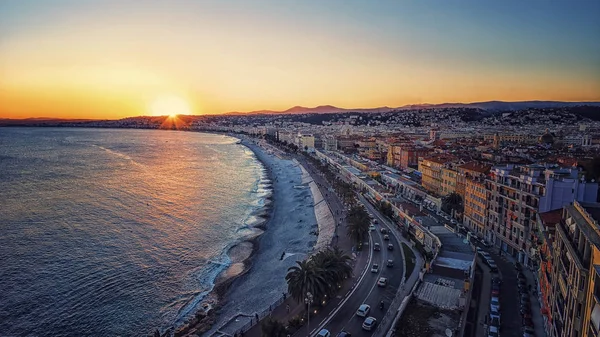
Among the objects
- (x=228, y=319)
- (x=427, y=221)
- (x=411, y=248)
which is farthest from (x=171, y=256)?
(x=427, y=221)

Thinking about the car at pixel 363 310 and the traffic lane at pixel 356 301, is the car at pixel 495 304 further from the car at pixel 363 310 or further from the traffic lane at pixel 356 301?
the car at pixel 363 310

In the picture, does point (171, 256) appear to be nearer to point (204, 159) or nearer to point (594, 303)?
A: point (594, 303)

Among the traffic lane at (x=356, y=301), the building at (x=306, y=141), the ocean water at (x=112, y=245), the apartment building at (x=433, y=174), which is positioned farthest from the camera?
the building at (x=306, y=141)

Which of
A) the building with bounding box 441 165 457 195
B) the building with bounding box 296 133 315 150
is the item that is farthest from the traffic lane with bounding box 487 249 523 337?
the building with bounding box 296 133 315 150

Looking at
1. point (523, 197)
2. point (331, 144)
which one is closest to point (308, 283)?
point (523, 197)

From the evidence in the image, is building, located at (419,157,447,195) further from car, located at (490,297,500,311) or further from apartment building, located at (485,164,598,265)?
car, located at (490,297,500,311)

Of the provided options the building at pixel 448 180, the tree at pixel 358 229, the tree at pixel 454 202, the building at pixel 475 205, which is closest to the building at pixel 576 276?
the tree at pixel 358 229
